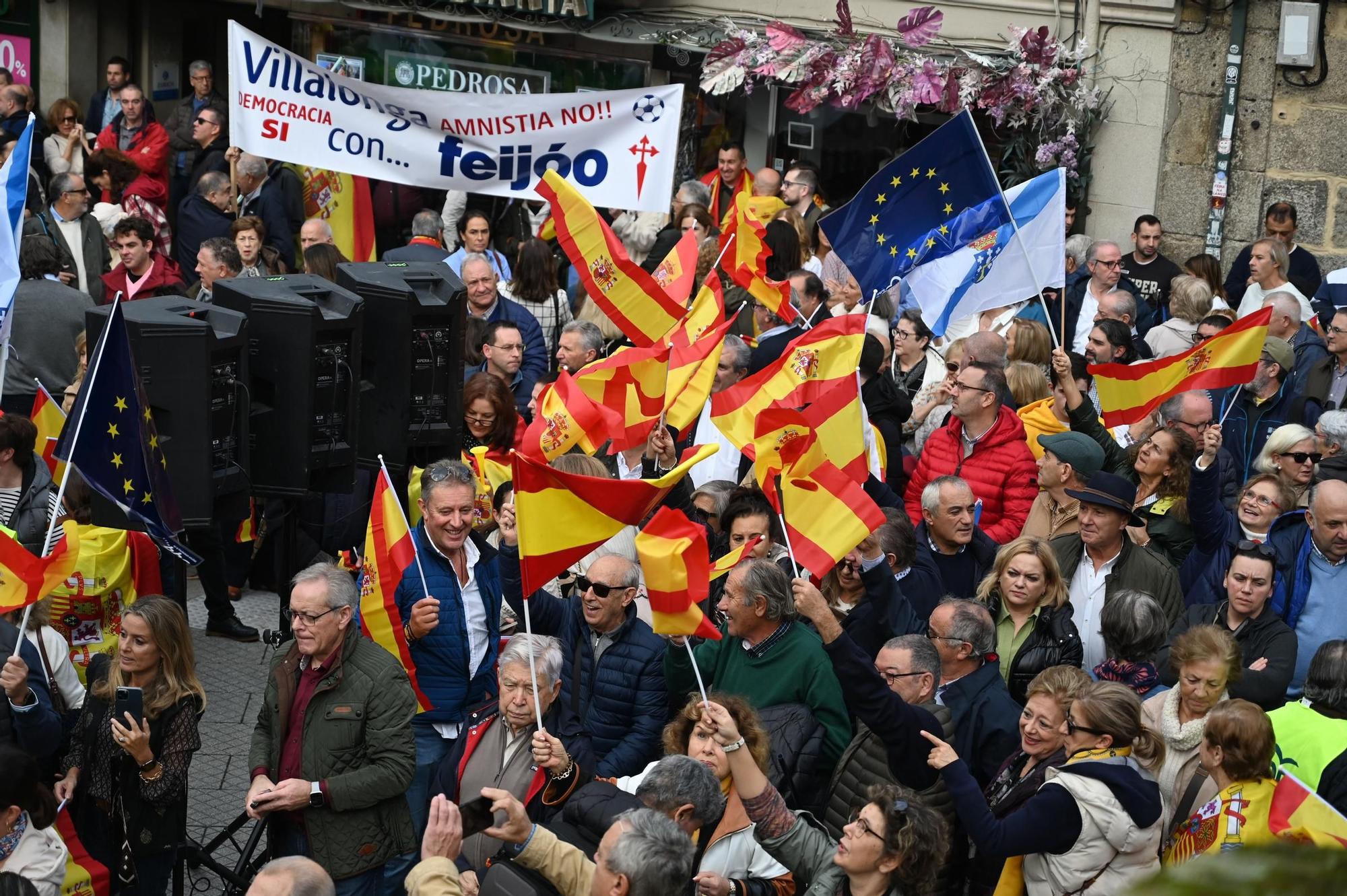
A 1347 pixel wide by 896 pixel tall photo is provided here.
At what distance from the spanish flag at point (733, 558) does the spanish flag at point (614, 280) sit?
1916 millimetres

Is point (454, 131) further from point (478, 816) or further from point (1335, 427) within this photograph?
point (478, 816)

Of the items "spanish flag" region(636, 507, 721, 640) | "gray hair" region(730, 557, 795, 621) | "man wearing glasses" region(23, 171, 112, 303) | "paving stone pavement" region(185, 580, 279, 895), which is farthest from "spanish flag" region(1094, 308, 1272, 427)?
"man wearing glasses" region(23, 171, 112, 303)

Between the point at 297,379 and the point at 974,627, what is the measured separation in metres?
2.90

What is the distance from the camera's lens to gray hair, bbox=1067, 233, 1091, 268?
1255 cm

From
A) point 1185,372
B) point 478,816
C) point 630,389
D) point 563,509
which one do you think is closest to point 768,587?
point 563,509

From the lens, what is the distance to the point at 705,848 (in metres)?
4.79

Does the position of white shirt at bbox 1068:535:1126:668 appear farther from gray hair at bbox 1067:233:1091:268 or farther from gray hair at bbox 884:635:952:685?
gray hair at bbox 1067:233:1091:268

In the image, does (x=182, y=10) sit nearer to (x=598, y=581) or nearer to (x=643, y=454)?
(x=643, y=454)

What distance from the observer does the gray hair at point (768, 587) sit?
574 cm

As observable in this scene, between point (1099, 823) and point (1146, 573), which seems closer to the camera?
point (1099, 823)

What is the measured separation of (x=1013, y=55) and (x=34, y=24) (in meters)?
9.19

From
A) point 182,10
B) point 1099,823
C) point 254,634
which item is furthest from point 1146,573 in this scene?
point 182,10

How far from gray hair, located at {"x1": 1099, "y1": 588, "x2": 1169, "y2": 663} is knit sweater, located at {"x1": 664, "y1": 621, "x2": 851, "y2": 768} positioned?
1.05 metres

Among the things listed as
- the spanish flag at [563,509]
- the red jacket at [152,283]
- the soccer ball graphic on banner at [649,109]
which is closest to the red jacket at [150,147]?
the red jacket at [152,283]
